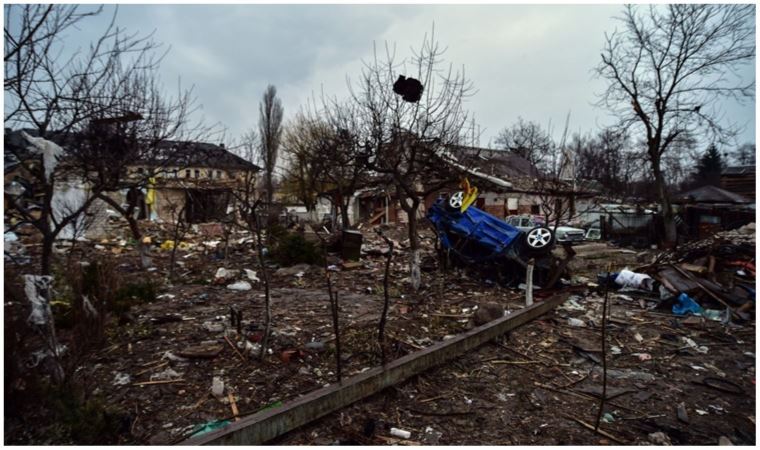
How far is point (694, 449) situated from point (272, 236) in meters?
9.70

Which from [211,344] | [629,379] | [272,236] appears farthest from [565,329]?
[272,236]

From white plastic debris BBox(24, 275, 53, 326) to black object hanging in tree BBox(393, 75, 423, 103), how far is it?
566 centimetres

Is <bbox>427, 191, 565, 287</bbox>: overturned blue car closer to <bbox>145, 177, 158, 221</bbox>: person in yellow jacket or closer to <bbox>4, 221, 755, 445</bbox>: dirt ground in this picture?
<bbox>4, 221, 755, 445</bbox>: dirt ground

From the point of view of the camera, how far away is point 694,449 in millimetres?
2592

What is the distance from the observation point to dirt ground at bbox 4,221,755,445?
9.83ft

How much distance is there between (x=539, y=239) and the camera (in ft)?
23.6

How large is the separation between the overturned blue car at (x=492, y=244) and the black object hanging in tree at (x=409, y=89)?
2.34m

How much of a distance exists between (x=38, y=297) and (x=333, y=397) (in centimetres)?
232

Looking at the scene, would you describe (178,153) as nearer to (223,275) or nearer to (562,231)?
(223,275)

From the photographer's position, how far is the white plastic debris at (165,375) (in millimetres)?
3719

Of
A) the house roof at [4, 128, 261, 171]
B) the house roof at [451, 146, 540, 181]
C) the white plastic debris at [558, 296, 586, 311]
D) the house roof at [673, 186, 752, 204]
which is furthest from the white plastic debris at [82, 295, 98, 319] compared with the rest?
the house roof at [673, 186, 752, 204]

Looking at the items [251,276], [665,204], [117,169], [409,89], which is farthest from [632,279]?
[665,204]

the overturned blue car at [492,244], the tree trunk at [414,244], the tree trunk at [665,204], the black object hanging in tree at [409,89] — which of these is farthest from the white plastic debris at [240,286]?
the tree trunk at [665,204]

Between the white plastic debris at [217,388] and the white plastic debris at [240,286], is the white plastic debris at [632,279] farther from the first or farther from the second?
the white plastic debris at [217,388]
